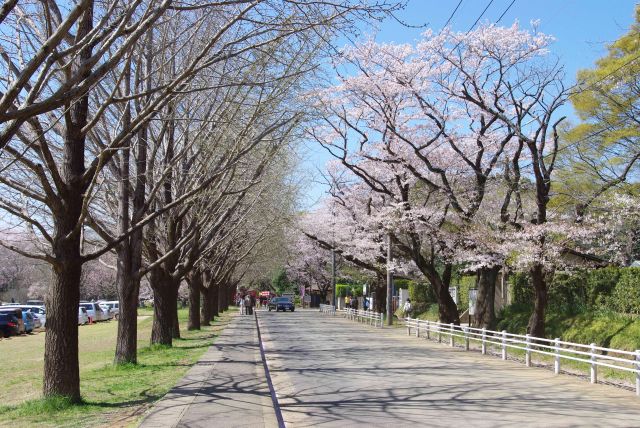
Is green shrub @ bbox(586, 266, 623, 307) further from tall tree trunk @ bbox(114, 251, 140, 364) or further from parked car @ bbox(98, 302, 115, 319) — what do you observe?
parked car @ bbox(98, 302, 115, 319)

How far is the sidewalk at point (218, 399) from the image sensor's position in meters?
9.15

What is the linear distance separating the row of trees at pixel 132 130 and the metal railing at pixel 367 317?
1283cm

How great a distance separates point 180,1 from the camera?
903cm

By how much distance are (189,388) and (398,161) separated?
60.1ft

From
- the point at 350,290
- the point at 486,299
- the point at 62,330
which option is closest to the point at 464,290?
the point at 486,299

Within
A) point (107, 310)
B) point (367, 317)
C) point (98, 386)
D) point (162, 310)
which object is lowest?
point (107, 310)

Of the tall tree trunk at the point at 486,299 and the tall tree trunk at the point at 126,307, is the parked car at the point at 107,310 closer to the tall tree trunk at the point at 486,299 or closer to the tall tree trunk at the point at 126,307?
the tall tree trunk at the point at 486,299

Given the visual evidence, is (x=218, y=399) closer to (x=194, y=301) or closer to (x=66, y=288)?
(x=66, y=288)

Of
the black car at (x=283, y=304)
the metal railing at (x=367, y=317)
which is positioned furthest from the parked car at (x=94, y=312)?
the metal railing at (x=367, y=317)

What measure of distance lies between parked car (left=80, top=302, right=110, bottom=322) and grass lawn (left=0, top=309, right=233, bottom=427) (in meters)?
22.7

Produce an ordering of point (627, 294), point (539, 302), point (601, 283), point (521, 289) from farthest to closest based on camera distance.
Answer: point (521, 289) < point (601, 283) < point (627, 294) < point (539, 302)

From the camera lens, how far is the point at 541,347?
820 inches

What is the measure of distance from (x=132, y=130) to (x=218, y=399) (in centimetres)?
463

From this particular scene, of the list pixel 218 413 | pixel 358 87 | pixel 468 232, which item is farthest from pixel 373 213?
pixel 218 413
